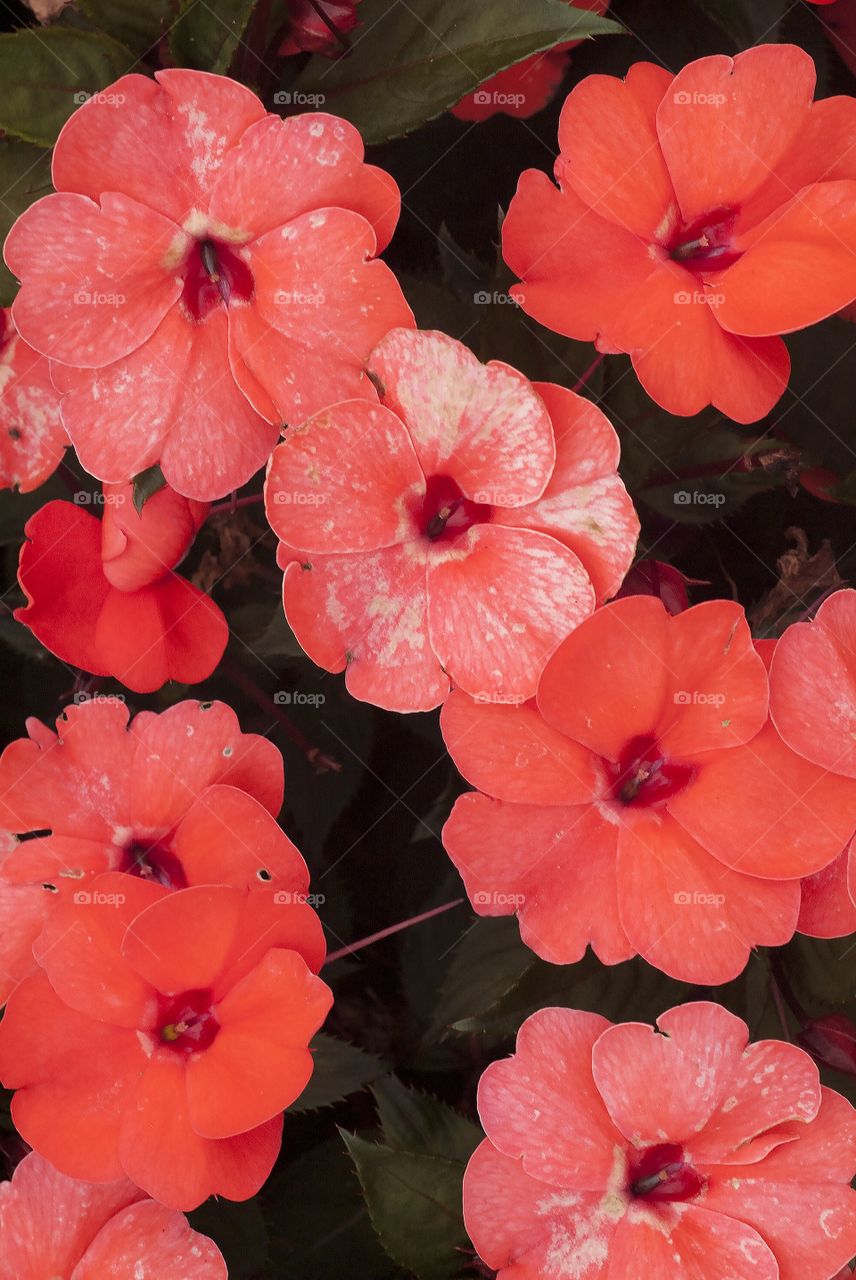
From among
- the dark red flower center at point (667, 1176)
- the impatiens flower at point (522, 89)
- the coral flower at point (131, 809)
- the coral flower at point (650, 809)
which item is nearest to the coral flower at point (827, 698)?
the coral flower at point (650, 809)

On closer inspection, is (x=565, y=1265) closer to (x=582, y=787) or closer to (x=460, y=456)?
(x=582, y=787)

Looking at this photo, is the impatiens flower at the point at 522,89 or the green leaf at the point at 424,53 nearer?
the green leaf at the point at 424,53

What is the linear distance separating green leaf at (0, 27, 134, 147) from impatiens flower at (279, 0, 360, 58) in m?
0.08

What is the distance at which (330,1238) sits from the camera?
65cm

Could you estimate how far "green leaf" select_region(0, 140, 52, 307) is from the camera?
55cm

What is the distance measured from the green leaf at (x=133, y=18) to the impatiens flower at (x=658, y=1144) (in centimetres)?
47

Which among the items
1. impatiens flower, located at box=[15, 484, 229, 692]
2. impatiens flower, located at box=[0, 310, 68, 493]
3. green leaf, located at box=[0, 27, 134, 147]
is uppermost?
green leaf, located at box=[0, 27, 134, 147]

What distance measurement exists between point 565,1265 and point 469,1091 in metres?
0.15

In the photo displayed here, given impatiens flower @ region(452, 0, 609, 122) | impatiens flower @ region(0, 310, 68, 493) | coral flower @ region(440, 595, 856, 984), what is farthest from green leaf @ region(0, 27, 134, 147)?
coral flower @ region(440, 595, 856, 984)

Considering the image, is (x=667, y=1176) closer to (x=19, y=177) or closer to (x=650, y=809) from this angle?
(x=650, y=809)

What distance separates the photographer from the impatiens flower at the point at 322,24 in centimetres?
55

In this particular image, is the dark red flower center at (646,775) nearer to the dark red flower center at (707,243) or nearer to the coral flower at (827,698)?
the coral flower at (827,698)

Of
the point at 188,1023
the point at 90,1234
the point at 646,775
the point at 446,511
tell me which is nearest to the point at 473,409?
the point at 446,511

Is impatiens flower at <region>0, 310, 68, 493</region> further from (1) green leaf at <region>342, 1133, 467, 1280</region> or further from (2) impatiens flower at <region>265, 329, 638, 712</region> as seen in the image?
(1) green leaf at <region>342, 1133, 467, 1280</region>
